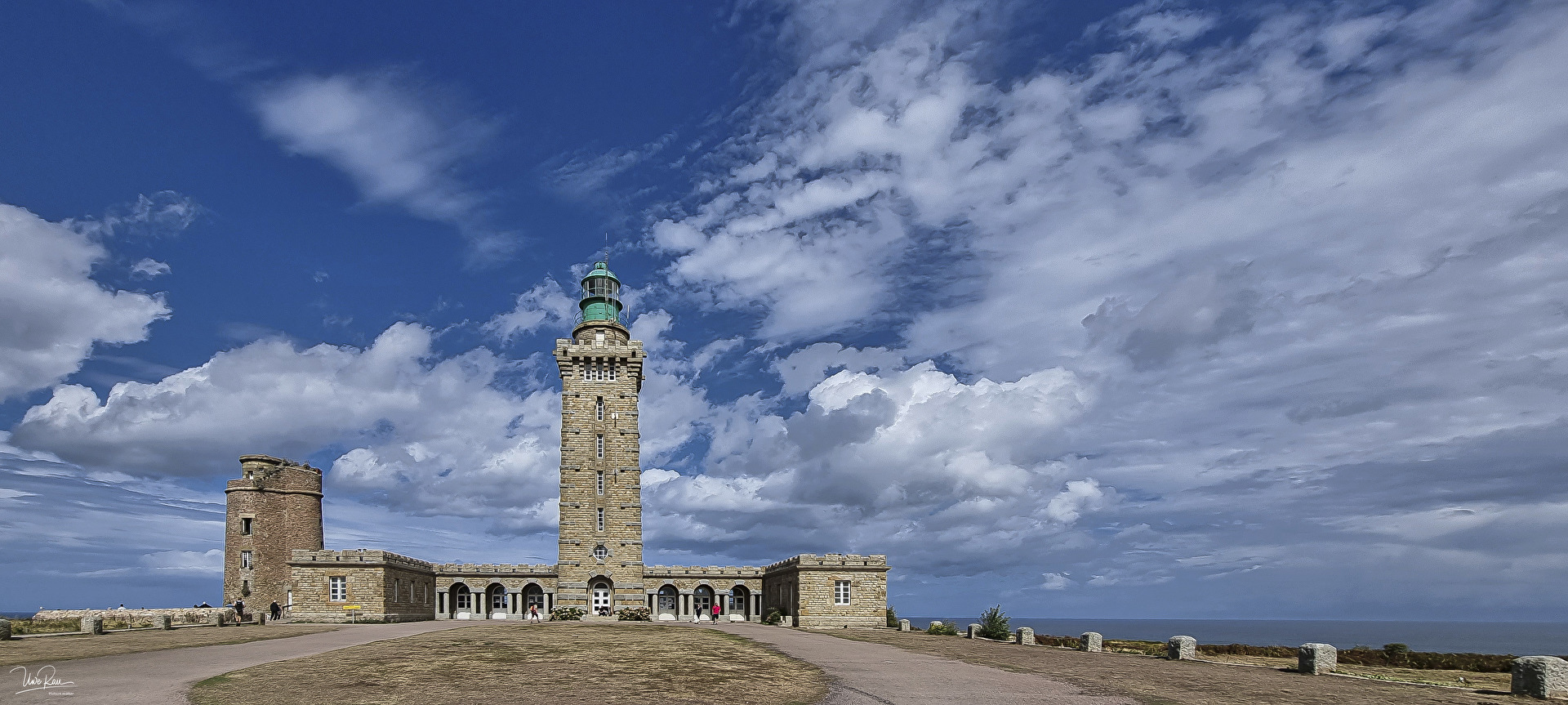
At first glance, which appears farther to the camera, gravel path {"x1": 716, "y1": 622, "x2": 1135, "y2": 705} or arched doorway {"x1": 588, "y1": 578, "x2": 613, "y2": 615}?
arched doorway {"x1": 588, "y1": 578, "x2": 613, "y2": 615}

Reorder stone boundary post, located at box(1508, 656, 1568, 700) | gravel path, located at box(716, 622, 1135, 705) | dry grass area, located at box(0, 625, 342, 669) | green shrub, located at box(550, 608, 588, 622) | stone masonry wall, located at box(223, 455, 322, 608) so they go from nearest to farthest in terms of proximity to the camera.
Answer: gravel path, located at box(716, 622, 1135, 705) < stone boundary post, located at box(1508, 656, 1568, 700) < dry grass area, located at box(0, 625, 342, 669) < stone masonry wall, located at box(223, 455, 322, 608) < green shrub, located at box(550, 608, 588, 622)

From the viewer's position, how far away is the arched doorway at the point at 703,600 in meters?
63.7

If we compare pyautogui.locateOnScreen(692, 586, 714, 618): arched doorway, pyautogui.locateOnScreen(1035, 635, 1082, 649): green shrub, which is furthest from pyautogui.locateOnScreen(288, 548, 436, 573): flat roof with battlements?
pyautogui.locateOnScreen(1035, 635, 1082, 649): green shrub

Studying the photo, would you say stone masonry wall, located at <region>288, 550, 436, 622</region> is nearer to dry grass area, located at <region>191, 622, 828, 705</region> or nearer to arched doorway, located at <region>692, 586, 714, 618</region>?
dry grass area, located at <region>191, 622, 828, 705</region>

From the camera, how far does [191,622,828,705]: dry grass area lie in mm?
15680

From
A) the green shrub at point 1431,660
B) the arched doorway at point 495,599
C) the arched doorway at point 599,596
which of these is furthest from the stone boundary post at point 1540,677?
the arched doorway at point 495,599

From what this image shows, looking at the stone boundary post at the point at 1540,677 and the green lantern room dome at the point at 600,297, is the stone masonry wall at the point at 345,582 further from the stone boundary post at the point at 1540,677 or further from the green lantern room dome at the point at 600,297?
the stone boundary post at the point at 1540,677

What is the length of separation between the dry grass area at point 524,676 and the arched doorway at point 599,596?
30.5m

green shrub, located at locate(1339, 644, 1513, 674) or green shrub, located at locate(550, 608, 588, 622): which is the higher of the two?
green shrub, located at locate(1339, 644, 1513, 674)

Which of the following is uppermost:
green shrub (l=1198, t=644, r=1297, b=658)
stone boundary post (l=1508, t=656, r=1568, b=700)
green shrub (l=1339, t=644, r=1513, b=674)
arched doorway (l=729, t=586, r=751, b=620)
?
stone boundary post (l=1508, t=656, r=1568, b=700)

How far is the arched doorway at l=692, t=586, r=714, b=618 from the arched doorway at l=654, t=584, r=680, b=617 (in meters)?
1.39

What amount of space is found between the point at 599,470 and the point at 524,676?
4232cm

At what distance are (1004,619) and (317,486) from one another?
4273 centimetres

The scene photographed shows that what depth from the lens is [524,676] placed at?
19.0 metres
